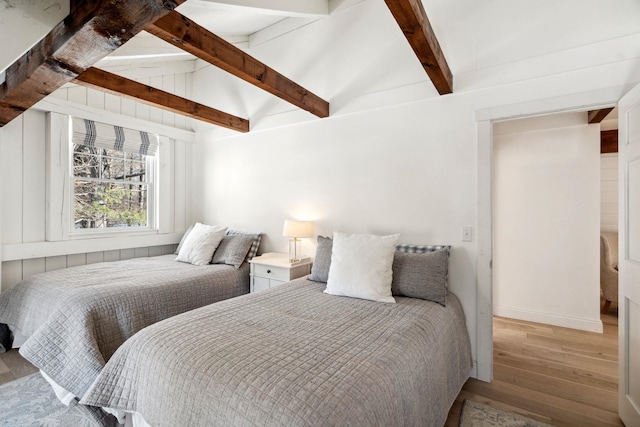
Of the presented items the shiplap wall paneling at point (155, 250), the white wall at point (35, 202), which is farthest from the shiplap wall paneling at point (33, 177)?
the shiplap wall paneling at point (155, 250)

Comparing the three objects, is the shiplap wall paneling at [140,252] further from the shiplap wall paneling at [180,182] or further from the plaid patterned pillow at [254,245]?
the plaid patterned pillow at [254,245]

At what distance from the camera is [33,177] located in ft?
9.96

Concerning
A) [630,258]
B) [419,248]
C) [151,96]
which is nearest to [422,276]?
[419,248]

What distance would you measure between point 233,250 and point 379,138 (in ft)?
6.32

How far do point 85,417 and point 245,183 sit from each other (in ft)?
8.58

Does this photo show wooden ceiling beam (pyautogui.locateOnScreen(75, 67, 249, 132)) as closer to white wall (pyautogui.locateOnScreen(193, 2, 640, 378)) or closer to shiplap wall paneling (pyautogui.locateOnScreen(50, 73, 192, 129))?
white wall (pyautogui.locateOnScreen(193, 2, 640, 378))

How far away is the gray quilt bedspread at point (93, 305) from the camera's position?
1960 millimetres

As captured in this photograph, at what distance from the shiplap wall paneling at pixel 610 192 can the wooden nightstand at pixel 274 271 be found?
14.3ft

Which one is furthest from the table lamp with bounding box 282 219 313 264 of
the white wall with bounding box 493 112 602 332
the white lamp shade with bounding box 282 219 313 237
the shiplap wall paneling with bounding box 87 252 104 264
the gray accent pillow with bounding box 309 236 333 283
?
the white wall with bounding box 493 112 602 332

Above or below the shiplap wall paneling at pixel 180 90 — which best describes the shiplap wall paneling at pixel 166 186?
below

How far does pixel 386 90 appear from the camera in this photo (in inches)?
109

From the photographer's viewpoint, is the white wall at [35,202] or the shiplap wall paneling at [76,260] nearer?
the white wall at [35,202]

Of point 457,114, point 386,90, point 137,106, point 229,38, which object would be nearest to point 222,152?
point 137,106

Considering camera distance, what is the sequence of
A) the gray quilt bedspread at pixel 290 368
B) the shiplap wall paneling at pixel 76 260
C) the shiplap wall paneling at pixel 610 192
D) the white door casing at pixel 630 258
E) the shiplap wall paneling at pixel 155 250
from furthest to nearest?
the shiplap wall paneling at pixel 610 192
the shiplap wall paneling at pixel 155 250
the shiplap wall paneling at pixel 76 260
the white door casing at pixel 630 258
the gray quilt bedspread at pixel 290 368
